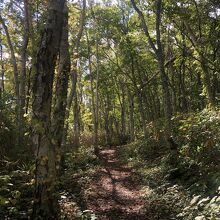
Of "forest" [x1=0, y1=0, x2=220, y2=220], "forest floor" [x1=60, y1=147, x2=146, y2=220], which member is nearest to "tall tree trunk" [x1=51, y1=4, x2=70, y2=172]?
"forest" [x1=0, y1=0, x2=220, y2=220]

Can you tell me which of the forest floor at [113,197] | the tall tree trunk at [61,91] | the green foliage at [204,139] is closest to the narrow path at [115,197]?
the forest floor at [113,197]

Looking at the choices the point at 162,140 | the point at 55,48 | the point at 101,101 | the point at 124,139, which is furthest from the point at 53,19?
the point at 101,101

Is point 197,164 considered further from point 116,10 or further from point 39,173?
point 116,10

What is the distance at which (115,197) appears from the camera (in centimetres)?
934

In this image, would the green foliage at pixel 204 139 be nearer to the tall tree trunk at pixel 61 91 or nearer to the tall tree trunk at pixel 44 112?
the tall tree trunk at pixel 61 91

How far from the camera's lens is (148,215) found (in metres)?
7.36

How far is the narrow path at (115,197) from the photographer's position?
7.67 meters

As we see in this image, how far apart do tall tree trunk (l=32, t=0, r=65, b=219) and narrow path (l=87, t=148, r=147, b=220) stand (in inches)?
76.6

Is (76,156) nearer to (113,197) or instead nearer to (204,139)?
(113,197)

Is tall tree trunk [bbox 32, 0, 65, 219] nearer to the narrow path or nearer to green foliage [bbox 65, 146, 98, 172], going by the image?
the narrow path

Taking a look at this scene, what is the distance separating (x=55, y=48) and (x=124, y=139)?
91.3ft

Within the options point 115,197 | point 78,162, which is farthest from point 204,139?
point 78,162

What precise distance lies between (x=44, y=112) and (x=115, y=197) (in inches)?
178

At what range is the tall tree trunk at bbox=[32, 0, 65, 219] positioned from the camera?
589cm
